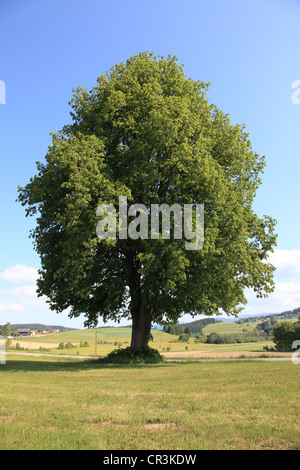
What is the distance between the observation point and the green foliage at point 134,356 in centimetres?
2275

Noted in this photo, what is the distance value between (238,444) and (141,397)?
14.1ft

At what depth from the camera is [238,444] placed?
5.42m

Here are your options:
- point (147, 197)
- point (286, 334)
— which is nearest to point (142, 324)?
point (147, 197)

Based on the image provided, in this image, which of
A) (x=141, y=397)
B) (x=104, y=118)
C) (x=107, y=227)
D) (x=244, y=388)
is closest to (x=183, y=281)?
(x=107, y=227)

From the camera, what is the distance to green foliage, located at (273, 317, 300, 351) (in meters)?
62.5

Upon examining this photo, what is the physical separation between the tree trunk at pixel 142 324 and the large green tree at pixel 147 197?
0.24 feet

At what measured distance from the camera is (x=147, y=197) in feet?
75.8

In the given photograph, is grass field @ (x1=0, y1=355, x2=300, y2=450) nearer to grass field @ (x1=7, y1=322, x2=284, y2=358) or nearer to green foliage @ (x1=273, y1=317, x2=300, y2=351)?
grass field @ (x1=7, y1=322, x2=284, y2=358)

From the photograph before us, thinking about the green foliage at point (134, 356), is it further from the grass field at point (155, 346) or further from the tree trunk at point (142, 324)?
the grass field at point (155, 346)

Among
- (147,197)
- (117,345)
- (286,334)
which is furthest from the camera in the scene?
(117,345)

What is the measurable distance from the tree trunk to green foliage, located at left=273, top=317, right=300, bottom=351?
46066 millimetres

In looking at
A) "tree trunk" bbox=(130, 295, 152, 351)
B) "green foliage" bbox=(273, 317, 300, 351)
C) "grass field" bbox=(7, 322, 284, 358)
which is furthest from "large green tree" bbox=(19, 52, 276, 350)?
"green foliage" bbox=(273, 317, 300, 351)

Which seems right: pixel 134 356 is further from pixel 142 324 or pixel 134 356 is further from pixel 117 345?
pixel 117 345

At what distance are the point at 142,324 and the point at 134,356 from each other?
2.26 meters
